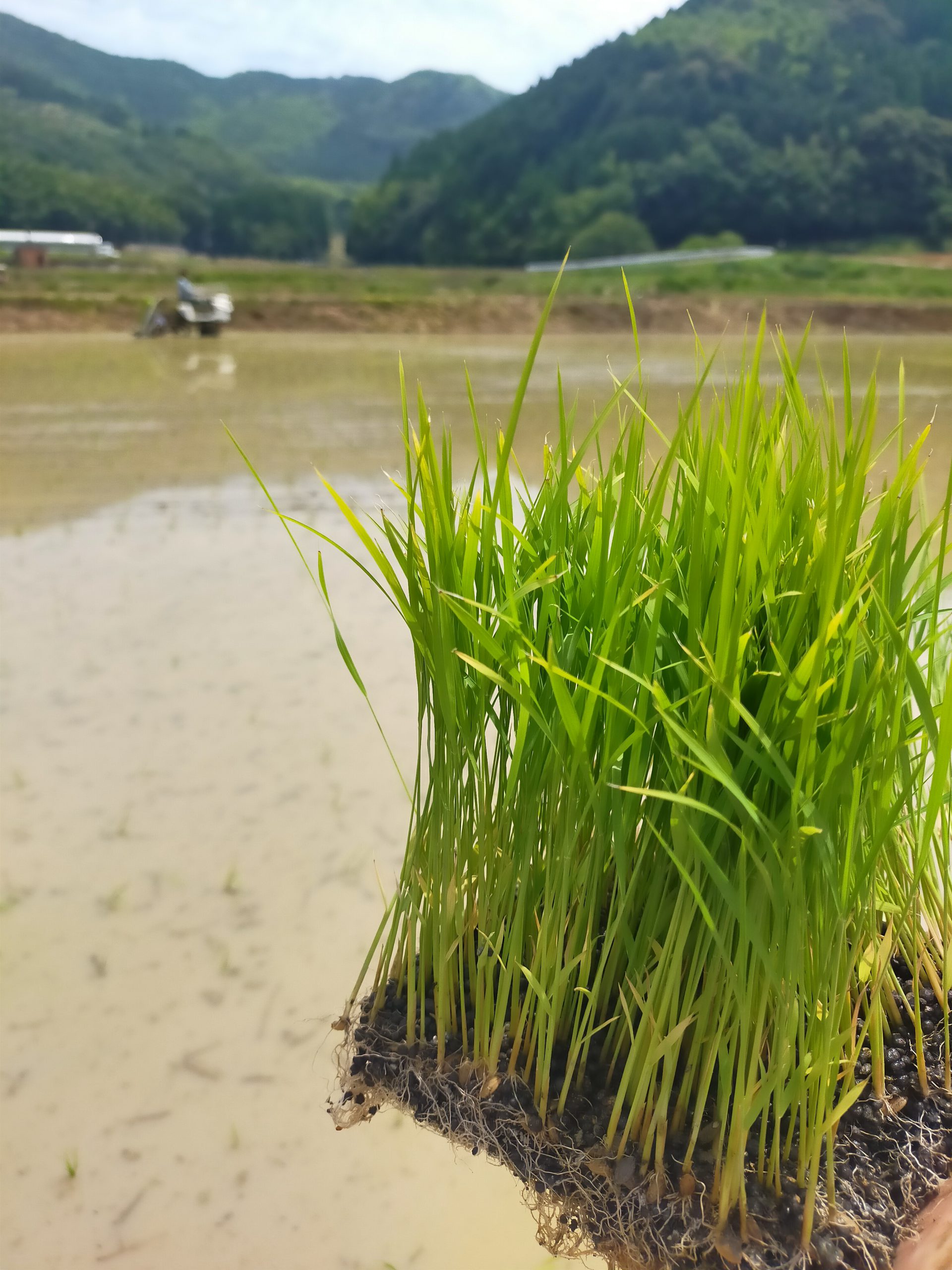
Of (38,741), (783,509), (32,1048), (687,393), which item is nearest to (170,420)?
(687,393)

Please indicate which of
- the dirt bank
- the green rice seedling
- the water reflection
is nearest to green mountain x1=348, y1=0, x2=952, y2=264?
the dirt bank

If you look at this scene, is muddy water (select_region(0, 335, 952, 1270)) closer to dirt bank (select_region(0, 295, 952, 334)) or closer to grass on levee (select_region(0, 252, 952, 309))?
dirt bank (select_region(0, 295, 952, 334))

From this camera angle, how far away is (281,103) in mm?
163375

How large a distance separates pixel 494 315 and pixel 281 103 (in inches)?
6587

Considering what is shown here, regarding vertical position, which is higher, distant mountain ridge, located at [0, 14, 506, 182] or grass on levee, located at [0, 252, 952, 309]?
distant mountain ridge, located at [0, 14, 506, 182]

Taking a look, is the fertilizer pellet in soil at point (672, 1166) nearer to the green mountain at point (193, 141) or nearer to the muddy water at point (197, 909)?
the muddy water at point (197, 909)

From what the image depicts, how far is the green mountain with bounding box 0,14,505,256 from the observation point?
6888 cm

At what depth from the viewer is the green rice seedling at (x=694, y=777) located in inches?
40.1

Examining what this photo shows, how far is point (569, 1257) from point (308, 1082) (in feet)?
1.66

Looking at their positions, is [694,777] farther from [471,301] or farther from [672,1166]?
[471,301]

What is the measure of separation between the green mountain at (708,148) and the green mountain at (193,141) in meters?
13.3

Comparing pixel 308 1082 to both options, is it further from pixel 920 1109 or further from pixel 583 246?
pixel 583 246

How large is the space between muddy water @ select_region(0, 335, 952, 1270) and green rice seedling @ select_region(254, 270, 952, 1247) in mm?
272

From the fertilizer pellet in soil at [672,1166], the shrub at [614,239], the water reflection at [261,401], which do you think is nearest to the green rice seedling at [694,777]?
the fertilizer pellet in soil at [672,1166]
